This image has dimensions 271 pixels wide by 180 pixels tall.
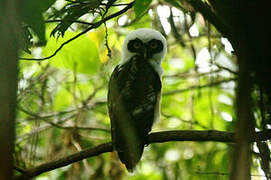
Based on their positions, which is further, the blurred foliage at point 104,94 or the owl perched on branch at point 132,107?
the blurred foliage at point 104,94

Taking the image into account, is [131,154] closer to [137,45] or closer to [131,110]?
[131,110]

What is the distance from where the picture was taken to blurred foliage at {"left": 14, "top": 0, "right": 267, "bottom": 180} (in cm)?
323

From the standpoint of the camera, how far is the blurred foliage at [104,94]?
323 cm

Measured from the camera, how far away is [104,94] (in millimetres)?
5879

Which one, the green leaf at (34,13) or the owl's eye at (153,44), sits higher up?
the owl's eye at (153,44)

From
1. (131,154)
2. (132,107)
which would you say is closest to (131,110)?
(132,107)

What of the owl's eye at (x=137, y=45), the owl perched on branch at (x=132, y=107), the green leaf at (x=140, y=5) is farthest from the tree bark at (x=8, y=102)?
the owl's eye at (x=137, y=45)

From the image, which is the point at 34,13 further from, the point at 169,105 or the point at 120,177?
the point at 169,105

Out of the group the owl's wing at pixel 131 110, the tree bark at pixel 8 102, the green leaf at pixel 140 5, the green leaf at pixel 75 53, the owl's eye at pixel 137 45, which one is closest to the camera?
the tree bark at pixel 8 102

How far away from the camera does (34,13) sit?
1264mm

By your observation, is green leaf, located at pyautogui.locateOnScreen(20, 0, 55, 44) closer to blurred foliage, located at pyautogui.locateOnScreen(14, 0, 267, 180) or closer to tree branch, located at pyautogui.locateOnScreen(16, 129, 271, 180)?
blurred foliage, located at pyautogui.locateOnScreen(14, 0, 267, 180)

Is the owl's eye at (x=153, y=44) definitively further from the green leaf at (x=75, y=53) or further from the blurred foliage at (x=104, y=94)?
the green leaf at (x=75, y=53)

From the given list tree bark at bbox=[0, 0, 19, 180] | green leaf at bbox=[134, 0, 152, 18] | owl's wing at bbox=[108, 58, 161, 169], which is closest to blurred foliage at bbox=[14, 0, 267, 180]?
green leaf at bbox=[134, 0, 152, 18]

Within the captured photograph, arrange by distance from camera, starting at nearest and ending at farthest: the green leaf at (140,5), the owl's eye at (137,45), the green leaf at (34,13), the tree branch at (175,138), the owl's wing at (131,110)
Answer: the green leaf at (34,13) < the green leaf at (140,5) < the tree branch at (175,138) < the owl's wing at (131,110) < the owl's eye at (137,45)
